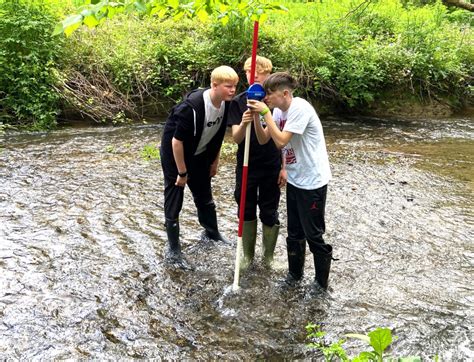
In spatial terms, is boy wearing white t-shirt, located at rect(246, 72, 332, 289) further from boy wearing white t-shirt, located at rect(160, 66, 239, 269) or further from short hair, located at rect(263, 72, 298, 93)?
boy wearing white t-shirt, located at rect(160, 66, 239, 269)

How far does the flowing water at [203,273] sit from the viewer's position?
377cm

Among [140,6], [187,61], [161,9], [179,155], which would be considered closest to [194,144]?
[179,155]

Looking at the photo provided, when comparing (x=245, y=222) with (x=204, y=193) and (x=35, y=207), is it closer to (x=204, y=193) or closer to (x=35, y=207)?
(x=204, y=193)

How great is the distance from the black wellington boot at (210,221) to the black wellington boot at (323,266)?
Answer: 1496 millimetres

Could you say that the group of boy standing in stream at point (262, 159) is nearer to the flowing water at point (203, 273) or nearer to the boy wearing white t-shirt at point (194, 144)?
the boy wearing white t-shirt at point (194, 144)

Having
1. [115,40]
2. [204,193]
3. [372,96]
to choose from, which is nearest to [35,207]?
[204,193]

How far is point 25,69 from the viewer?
1095cm

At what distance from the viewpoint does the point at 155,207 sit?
674 cm

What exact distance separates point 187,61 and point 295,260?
9.32 meters

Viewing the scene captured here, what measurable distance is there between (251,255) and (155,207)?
2094 mm

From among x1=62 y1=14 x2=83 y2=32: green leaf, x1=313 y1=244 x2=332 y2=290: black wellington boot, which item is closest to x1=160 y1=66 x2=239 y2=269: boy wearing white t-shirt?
x1=313 y1=244 x2=332 y2=290: black wellington boot

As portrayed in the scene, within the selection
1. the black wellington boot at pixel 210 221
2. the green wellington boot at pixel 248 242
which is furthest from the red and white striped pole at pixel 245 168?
the black wellington boot at pixel 210 221

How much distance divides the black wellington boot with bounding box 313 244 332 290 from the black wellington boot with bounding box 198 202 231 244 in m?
1.50

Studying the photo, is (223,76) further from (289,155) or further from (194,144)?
(289,155)
